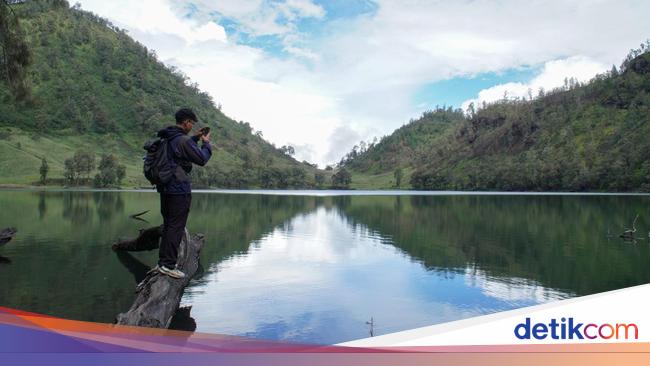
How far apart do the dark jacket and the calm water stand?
14.7ft

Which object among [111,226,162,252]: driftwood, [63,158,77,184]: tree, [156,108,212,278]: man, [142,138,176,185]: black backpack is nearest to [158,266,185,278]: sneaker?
[156,108,212,278]: man

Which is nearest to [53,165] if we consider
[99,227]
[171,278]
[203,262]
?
[99,227]

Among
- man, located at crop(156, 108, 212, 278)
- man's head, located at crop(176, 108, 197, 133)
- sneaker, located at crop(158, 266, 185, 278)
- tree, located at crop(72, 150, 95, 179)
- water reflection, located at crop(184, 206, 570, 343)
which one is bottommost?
water reflection, located at crop(184, 206, 570, 343)

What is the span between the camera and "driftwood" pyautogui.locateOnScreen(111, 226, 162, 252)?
2373 cm

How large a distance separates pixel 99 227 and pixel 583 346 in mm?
38053

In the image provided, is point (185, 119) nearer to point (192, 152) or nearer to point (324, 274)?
point (192, 152)

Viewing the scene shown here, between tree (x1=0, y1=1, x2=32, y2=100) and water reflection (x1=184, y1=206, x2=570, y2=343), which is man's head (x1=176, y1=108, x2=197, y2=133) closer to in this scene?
water reflection (x1=184, y1=206, x2=570, y2=343)

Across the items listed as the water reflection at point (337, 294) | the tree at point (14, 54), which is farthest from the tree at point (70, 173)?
the water reflection at point (337, 294)

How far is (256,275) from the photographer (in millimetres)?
21703

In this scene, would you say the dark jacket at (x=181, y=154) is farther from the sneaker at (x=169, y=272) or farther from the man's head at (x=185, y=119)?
the sneaker at (x=169, y=272)

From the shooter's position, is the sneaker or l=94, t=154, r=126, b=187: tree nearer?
the sneaker

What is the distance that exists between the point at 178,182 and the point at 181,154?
0.65 metres

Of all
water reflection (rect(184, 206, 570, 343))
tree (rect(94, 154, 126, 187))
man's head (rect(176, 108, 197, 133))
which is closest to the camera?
man's head (rect(176, 108, 197, 133))

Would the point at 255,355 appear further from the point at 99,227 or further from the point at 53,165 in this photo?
the point at 53,165
